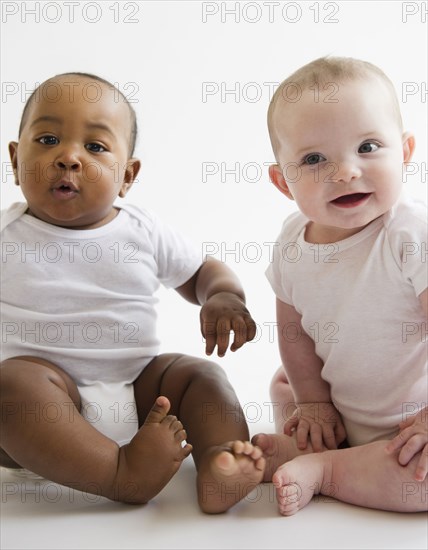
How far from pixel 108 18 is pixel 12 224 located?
40.1 inches

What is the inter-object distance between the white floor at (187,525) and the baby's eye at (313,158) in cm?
48

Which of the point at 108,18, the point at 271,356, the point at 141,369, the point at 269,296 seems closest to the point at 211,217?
the point at 269,296

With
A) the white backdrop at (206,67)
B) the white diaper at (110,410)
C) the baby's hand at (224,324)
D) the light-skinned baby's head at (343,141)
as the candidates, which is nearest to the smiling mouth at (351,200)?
the light-skinned baby's head at (343,141)

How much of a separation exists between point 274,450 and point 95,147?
56cm

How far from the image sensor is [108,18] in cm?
232

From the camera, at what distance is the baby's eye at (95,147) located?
1.46m

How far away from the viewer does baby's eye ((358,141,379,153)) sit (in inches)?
50.6

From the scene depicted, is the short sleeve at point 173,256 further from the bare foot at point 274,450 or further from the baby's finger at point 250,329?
the bare foot at point 274,450

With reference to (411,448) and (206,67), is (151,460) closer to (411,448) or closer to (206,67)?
(411,448)

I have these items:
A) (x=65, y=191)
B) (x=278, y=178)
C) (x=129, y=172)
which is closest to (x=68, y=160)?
(x=65, y=191)

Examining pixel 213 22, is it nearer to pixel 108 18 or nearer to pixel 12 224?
pixel 108 18

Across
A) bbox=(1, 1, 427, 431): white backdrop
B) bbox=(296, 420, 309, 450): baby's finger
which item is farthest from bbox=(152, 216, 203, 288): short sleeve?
bbox=(1, 1, 427, 431): white backdrop

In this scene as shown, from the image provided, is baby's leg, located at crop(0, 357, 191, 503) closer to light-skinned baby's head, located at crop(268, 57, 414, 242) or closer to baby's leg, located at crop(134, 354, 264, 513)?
baby's leg, located at crop(134, 354, 264, 513)

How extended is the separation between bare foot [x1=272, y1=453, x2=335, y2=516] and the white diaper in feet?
0.96
